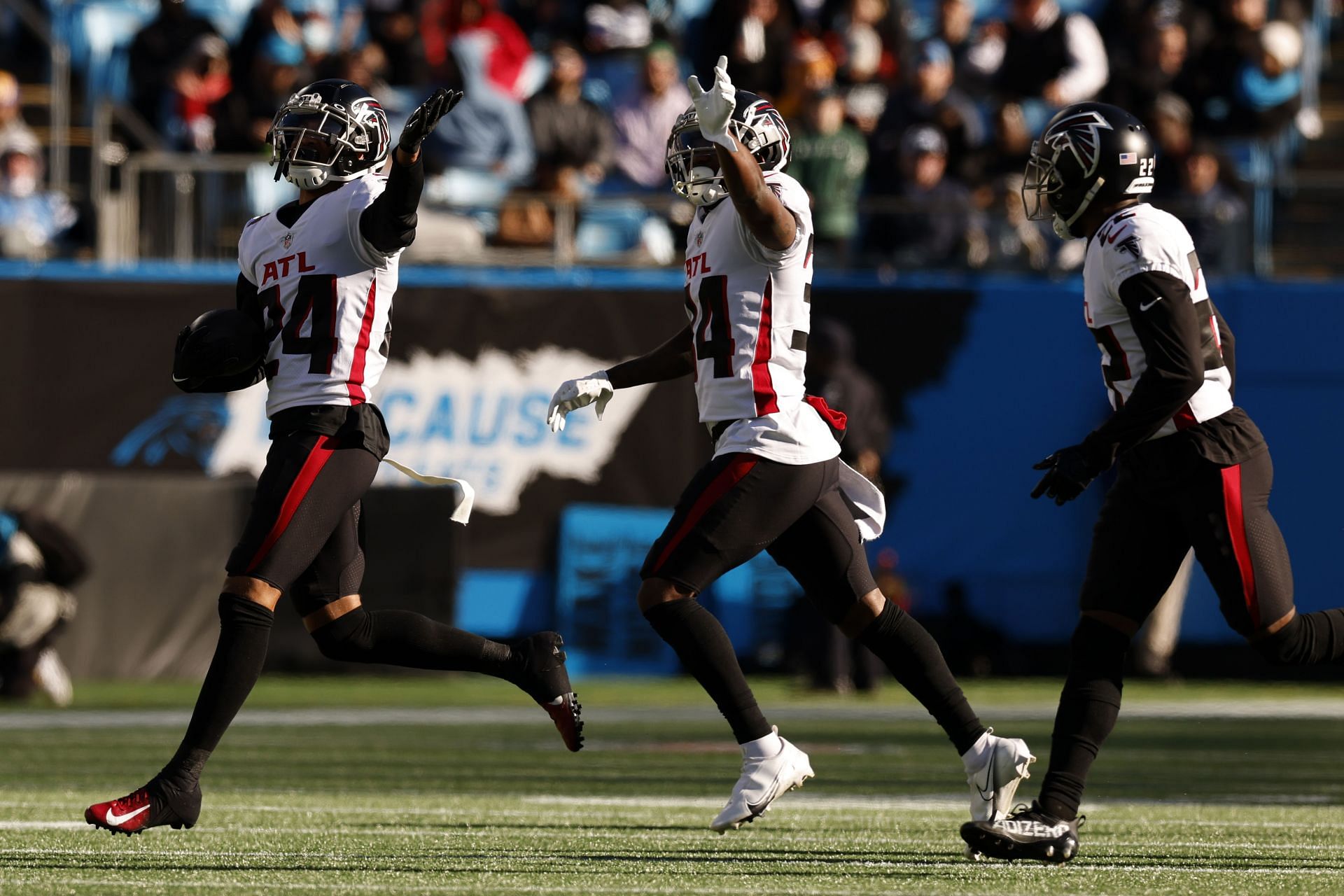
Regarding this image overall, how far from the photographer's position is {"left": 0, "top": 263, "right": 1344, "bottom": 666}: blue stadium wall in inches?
516

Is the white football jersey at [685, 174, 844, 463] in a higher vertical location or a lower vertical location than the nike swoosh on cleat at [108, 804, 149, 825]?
higher

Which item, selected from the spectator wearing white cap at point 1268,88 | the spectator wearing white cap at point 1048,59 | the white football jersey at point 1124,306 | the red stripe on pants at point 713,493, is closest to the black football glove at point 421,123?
the red stripe on pants at point 713,493

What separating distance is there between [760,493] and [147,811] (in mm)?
1677

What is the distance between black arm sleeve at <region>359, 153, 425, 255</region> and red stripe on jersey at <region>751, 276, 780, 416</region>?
910mm

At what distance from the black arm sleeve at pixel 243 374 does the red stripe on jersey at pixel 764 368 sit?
4.28ft

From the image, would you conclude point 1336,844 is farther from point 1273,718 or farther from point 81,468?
point 81,468

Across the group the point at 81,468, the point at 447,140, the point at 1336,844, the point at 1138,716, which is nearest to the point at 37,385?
the point at 81,468

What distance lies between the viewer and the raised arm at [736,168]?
5.04 m

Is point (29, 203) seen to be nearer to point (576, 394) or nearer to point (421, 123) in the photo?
point (576, 394)

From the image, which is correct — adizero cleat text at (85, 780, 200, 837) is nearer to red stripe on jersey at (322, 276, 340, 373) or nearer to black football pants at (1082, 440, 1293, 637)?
red stripe on jersey at (322, 276, 340, 373)

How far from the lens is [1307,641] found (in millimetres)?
5195

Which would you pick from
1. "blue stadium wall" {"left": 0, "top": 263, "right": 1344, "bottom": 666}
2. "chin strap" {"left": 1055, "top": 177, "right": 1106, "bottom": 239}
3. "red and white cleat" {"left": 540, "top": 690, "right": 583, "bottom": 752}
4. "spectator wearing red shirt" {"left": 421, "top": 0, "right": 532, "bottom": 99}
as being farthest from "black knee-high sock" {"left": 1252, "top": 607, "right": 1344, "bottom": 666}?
"spectator wearing red shirt" {"left": 421, "top": 0, "right": 532, "bottom": 99}

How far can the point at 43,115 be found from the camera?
16.0 metres

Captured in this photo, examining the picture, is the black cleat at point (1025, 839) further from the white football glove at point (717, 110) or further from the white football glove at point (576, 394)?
the white football glove at point (717, 110)
